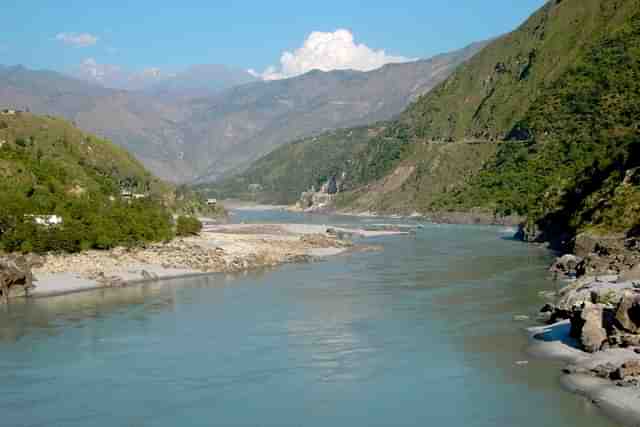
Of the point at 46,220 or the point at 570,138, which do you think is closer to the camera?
the point at 46,220

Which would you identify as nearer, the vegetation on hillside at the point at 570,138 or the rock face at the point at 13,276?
the rock face at the point at 13,276

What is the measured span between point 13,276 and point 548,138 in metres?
105

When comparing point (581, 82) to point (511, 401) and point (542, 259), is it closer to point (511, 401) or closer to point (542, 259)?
point (542, 259)

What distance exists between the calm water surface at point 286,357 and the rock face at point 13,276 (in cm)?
334

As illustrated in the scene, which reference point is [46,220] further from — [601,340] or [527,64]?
[527,64]

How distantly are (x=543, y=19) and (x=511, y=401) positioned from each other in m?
170

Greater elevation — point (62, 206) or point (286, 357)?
point (62, 206)

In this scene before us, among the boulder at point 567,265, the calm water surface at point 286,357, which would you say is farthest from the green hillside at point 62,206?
the boulder at point 567,265

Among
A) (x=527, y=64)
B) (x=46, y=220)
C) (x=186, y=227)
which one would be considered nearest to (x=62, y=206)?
(x=46, y=220)

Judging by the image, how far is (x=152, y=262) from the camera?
233 feet

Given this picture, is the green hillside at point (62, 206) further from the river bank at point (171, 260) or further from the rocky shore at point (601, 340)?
the rocky shore at point (601, 340)

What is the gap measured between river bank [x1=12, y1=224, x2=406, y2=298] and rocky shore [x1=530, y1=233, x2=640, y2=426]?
1234 inches

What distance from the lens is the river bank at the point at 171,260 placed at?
206 feet

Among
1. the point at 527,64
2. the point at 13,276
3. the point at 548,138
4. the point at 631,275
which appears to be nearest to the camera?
the point at 631,275
